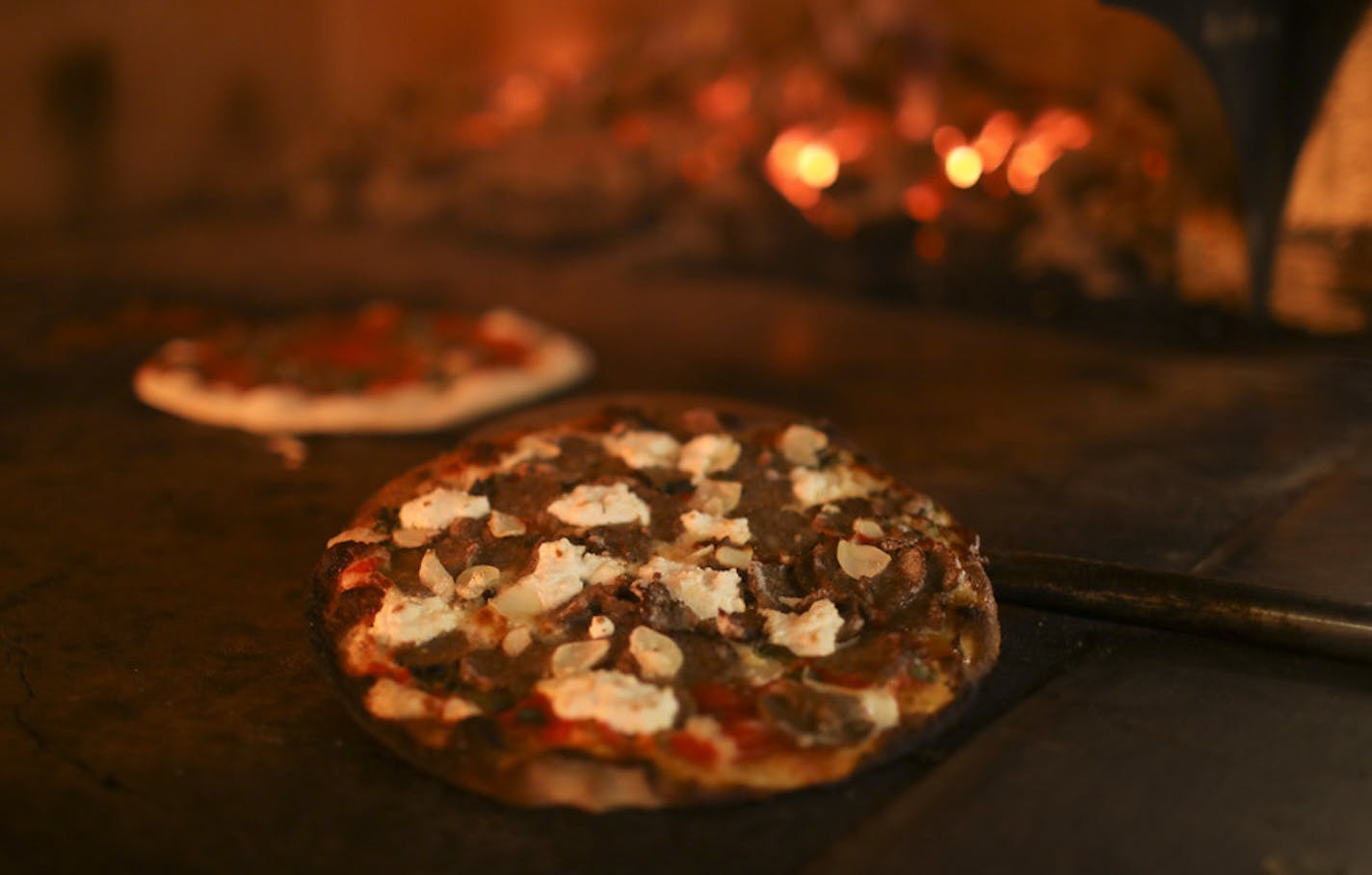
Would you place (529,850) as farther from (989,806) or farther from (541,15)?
(541,15)

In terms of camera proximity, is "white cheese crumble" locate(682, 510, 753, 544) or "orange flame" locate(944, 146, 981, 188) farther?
"orange flame" locate(944, 146, 981, 188)

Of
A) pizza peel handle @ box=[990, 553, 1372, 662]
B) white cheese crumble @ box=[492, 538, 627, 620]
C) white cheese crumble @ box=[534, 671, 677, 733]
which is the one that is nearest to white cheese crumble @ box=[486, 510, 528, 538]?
white cheese crumble @ box=[492, 538, 627, 620]

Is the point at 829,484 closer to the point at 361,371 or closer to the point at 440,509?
the point at 440,509

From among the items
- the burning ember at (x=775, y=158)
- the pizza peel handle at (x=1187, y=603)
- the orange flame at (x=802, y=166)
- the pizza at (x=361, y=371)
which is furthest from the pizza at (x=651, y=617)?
the orange flame at (x=802, y=166)

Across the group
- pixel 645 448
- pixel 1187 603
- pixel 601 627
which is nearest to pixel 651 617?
pixel 601 627

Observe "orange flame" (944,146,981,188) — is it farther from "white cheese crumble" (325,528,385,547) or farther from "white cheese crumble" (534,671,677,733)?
"white cheese crumble" (534,671,677,733)

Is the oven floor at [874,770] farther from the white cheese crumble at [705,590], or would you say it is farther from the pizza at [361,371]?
the white cheese crumble at [705,590]
